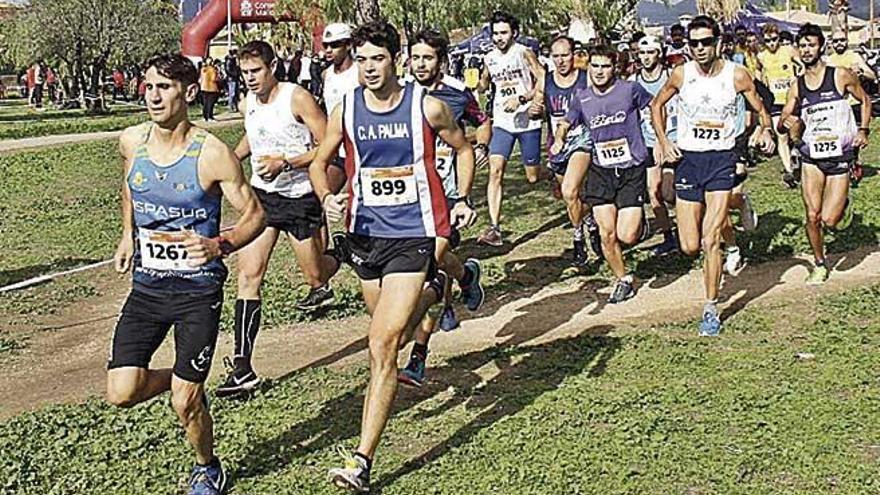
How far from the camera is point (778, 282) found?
33.6 feet

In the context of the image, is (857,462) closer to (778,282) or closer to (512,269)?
(778,282)

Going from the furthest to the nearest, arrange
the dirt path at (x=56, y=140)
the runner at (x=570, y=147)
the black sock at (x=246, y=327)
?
the dirt path at (x=56, y=140) → the runner at (x=570, y=147) → the black sock at (x=246, y=327)

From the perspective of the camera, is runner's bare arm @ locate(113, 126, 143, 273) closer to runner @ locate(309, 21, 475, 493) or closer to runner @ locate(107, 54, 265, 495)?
runner @ locate(107, 54, 265, 495)

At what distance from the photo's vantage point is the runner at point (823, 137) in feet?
33.0

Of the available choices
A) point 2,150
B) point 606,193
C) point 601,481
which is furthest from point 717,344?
point 2,150

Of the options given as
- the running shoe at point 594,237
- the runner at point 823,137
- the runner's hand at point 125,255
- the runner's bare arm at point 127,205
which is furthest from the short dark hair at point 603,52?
the runner's hand at point 125,255

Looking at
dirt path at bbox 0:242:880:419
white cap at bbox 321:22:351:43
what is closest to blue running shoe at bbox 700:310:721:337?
dirt path at bbox 0:242:880:419

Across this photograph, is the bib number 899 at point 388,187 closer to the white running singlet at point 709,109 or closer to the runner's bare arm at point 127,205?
the runner's bare arm at point 127,205

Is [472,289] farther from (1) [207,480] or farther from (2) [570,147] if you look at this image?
(1) [207,480]

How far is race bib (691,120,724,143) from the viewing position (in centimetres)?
888

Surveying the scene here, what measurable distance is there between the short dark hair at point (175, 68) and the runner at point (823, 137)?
5.76 meters

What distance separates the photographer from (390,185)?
20.7 feet

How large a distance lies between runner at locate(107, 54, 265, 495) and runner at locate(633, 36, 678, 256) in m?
6.01

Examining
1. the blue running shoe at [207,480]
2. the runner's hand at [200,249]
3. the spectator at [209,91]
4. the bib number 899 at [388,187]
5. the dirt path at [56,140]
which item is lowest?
the dirt path at [56,140]
